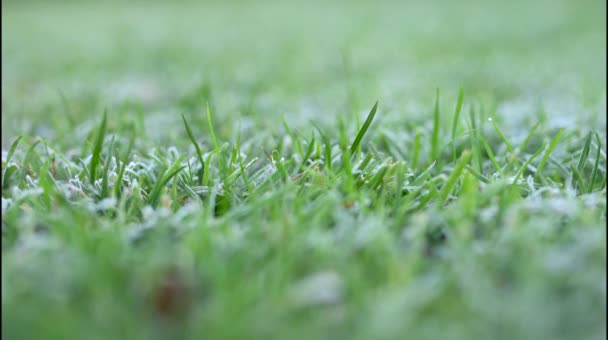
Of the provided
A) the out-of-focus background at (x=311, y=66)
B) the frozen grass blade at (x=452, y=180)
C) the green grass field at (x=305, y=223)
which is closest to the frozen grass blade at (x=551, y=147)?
the green grass field at (x=305, y=223)

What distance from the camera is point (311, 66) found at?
315 centimetres

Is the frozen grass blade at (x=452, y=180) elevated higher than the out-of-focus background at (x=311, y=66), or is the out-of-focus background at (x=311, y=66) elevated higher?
the frozen grass blade at (x=452, y=180)

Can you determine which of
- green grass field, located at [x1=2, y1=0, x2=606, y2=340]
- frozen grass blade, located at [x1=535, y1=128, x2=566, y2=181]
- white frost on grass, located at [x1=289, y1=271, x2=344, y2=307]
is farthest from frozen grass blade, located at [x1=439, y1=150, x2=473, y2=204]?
white frost on grass, located at [x1=289, y1=271, x2=344, y2=307]

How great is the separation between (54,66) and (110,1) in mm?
6999

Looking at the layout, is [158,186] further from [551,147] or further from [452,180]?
[551,147]

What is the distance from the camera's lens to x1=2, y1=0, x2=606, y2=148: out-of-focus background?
6.99ft

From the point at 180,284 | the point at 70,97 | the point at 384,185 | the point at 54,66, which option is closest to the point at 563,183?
the point at 384,185

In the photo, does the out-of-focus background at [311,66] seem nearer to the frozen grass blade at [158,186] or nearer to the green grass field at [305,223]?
the green grass field at [305,223]

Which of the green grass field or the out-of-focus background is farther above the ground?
the green grass field

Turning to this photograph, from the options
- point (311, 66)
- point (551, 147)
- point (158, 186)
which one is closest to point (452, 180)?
point (551, 147)

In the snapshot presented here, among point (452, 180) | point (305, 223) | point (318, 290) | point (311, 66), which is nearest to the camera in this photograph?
point (318, 290)

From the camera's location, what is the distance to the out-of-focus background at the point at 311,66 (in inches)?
83.9

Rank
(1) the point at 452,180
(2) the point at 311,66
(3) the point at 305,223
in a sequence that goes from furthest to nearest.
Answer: (2) the point at 311,66 → (1) the point at 452,180 → (3) the point at 305,223

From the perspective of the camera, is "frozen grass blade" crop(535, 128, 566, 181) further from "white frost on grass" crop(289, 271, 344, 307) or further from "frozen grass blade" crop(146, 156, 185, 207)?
"frozen grass blade" crop(146, 156, 185, 207)
